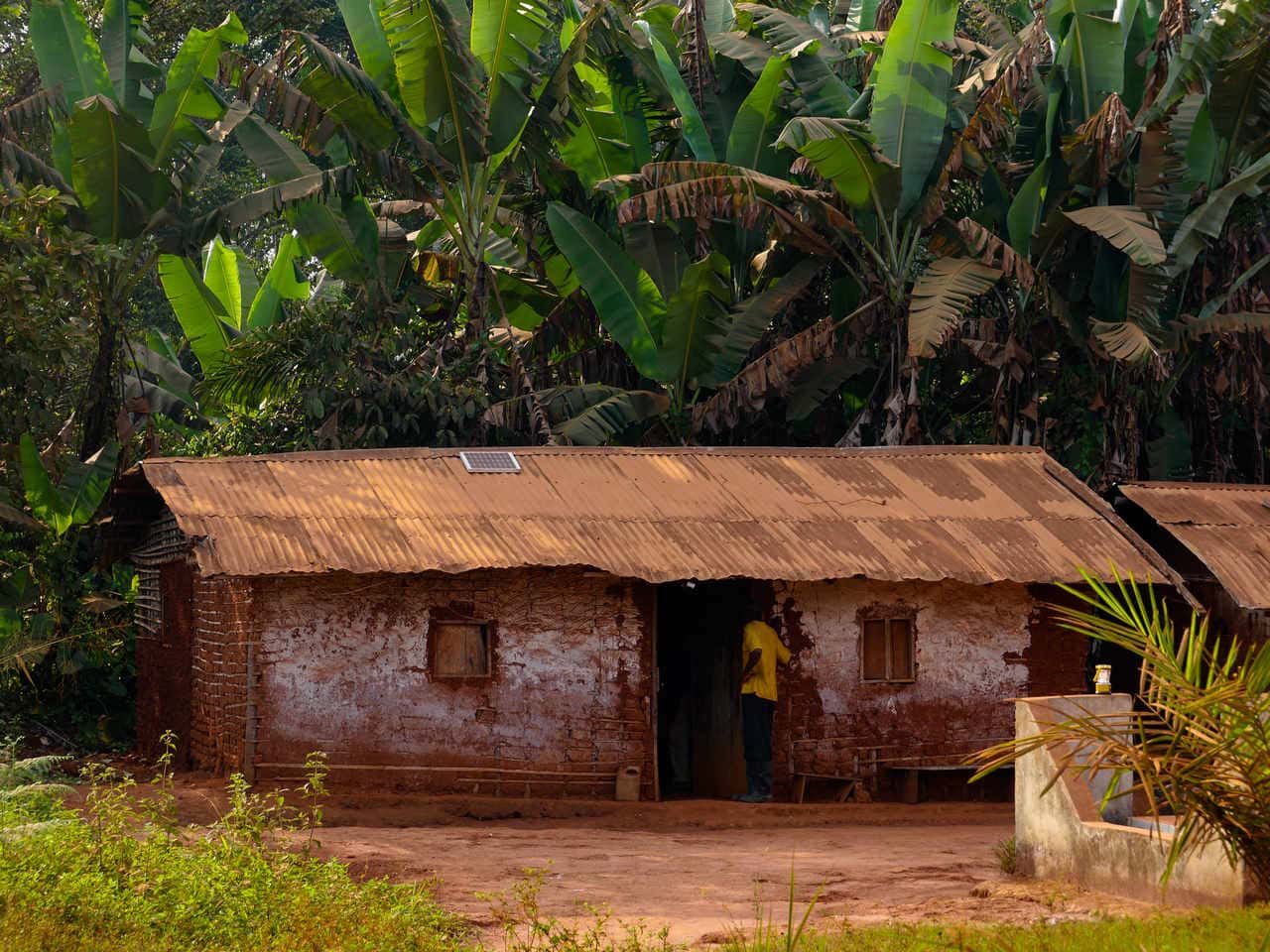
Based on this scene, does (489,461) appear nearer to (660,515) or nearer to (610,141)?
(660,515)

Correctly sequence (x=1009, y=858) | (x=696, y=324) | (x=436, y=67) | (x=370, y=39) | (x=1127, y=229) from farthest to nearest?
(x=696, y=324)
(x=370, y=39)
(x=1127, y=229)
(x=436, y=67)
(x=1009, y=858)

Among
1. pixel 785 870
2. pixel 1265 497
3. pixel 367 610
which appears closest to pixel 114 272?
pixel 367 610

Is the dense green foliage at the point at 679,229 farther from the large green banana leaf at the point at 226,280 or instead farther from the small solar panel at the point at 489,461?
the small solar panel at the point at 489,461

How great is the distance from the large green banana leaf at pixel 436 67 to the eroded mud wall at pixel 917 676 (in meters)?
5.74

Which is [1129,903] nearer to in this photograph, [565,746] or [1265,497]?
[565,746]

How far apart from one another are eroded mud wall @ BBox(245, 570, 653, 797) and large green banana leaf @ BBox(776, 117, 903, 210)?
15.9 feet

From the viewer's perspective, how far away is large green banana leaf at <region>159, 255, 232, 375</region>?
1783 centimetres

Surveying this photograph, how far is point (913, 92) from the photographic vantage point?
15.8 m

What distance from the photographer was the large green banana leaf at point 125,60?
16.3 metres

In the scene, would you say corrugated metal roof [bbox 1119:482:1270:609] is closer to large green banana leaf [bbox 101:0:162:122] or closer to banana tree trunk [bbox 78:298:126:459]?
banana tree trunk [bbox 78:298:126:459]

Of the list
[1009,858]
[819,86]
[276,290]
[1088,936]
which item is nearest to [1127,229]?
[819,86]

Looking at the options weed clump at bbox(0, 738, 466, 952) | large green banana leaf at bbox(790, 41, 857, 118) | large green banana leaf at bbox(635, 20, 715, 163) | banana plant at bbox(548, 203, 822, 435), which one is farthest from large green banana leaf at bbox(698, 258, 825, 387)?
weed clump at bbox(0, 738, 466, 952)

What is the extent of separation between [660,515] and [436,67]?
4.82m

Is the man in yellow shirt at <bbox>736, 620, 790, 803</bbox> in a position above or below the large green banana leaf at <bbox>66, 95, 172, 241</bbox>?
below
